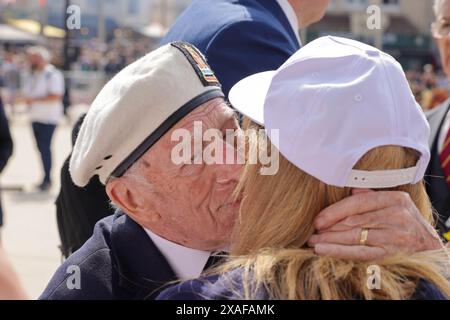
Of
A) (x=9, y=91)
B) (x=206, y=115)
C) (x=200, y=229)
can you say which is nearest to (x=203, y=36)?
(x=206, y=115)

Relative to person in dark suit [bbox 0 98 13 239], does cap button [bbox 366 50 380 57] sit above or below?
above

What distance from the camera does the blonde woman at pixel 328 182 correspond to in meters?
1.21

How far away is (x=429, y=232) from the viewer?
1334 mm

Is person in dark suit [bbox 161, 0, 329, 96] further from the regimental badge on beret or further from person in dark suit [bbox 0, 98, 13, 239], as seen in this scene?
person in dark suit [bbox 0, 98, 13, 239]

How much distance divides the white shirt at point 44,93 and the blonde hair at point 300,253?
7983 millimetres

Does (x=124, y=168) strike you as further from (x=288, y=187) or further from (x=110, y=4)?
(x=110, y=4)

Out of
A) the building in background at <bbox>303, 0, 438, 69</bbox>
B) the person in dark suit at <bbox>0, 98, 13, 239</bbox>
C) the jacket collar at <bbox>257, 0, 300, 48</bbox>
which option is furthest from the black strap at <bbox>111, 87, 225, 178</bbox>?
the building in background at <bbox>303, 0, 438, 69</bbox>

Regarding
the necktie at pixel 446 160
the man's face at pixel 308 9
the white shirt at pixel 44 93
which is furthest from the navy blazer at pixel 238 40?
the white shirt at pixel 44 93

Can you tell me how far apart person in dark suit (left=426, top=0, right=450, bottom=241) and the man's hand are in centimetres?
122

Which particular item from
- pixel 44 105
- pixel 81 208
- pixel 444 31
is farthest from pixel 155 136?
pixel 44 105

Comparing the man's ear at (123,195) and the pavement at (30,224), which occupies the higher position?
the man's ear at (123,195)

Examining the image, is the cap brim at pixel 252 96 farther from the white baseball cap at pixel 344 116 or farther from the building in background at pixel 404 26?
the building in background at pixel 404 26

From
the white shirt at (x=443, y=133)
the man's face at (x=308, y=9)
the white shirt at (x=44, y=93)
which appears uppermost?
A: the man's face at (x=308, y=9)

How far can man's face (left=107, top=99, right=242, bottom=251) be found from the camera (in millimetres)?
1655
